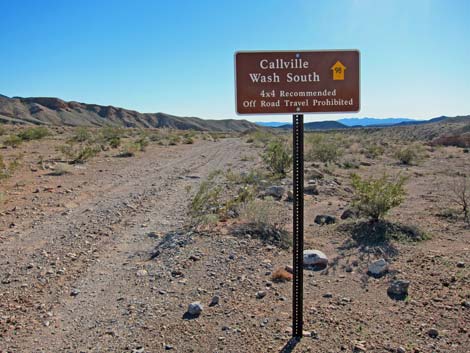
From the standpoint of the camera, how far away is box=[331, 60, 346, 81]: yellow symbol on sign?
3.55 meters

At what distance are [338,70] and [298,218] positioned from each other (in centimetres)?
135

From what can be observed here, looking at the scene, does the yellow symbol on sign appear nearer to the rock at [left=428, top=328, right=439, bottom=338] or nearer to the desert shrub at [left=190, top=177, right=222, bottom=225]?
the rock at [left=428, top=328, right=439, bottom=338]

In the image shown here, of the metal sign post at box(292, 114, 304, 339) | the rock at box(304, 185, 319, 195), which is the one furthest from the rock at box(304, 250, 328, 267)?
the rock at box(304, 185, 319, 195)

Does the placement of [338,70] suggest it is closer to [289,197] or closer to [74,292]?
[74,292]

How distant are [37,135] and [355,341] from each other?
2698 centimetres

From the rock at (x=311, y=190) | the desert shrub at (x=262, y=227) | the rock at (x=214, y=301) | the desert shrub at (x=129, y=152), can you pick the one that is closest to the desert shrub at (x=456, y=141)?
the desert shrub at (x=129, y=152)

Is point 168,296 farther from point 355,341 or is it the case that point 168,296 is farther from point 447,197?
point 447,197

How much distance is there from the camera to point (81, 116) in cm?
12756

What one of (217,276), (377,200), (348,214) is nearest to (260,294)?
(217,276)

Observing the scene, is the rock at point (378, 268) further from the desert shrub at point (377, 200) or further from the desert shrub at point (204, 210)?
the desert shrub at point (204, 210)

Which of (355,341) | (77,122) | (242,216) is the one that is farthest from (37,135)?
(77,122)

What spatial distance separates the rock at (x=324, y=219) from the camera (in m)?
8.16

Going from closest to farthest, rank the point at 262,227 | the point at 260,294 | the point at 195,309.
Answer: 1. the point at 195,309
2. the point at 260,294
3. the point at 262,227

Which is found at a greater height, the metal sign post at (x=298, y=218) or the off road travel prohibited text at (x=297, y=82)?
the off road travel prohibited text at (x=297, y=82)
